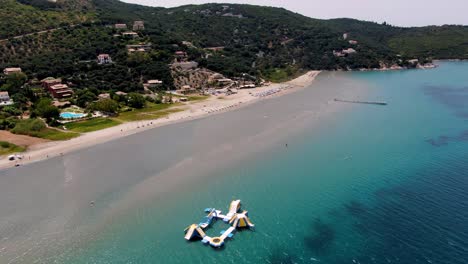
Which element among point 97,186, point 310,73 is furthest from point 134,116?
point 310,73

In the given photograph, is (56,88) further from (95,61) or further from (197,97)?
(197,97)

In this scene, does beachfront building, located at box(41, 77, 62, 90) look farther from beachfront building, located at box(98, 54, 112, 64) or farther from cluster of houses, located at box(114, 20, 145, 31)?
cluster of houses, located at box(114, 20, 145, 31)

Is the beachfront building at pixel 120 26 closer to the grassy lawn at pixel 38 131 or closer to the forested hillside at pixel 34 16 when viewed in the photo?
the forested hillside at pixel 34 16

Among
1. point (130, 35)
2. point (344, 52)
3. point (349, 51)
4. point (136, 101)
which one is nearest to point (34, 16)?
point (130, 35)

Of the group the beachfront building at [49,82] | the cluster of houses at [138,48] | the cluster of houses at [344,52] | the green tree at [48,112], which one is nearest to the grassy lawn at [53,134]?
the green tree at [48,112]

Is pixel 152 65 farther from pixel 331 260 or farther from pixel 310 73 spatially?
pixel 331 260
